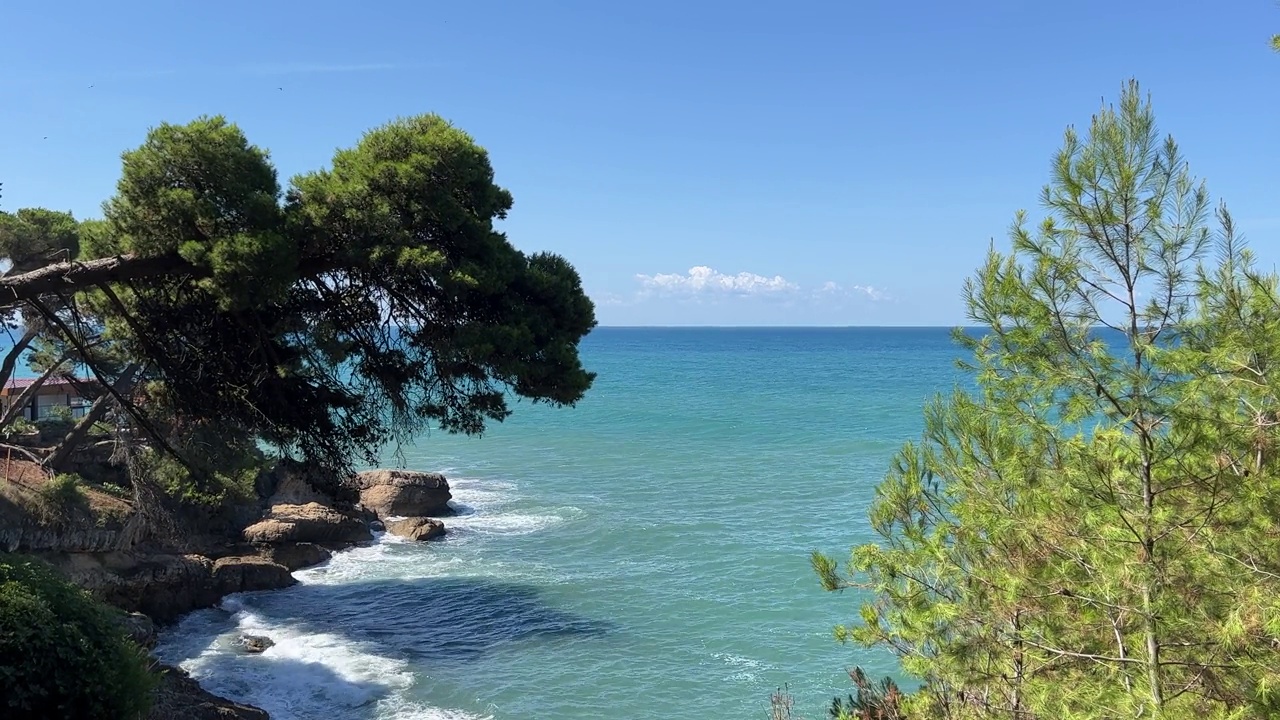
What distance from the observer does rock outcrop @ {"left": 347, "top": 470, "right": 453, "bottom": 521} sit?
98.1 ft

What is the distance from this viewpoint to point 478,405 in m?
9.23

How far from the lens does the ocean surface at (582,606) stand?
1482 cm

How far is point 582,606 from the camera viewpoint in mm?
19719

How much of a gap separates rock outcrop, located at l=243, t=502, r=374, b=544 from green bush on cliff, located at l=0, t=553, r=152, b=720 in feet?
52.1

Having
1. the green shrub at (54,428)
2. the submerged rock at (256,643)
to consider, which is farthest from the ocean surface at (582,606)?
the green shrub at (54,428)

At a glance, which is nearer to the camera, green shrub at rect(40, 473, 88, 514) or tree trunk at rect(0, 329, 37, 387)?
tree trunk at rect(0, 329, 37, 387)

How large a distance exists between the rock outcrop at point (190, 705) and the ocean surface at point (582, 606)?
140cm

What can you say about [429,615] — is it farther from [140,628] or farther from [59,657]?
[59,657]

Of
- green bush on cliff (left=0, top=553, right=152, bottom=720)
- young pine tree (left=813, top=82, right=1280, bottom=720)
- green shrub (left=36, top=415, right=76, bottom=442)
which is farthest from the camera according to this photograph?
green shrub (left=36, top=415, right=76, bottom=442)

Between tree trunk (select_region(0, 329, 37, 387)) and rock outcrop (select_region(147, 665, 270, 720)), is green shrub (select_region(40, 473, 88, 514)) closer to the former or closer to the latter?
tree trunk (select_region(0, 329, 37, 387))

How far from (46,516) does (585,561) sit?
1307cm

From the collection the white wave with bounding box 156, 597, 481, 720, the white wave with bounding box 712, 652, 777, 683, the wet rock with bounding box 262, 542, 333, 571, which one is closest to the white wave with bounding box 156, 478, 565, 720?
the white wave with bounding box 156, 597, 481, 720

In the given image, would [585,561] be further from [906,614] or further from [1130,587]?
[1130,587]

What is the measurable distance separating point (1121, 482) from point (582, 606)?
15.5 metres
